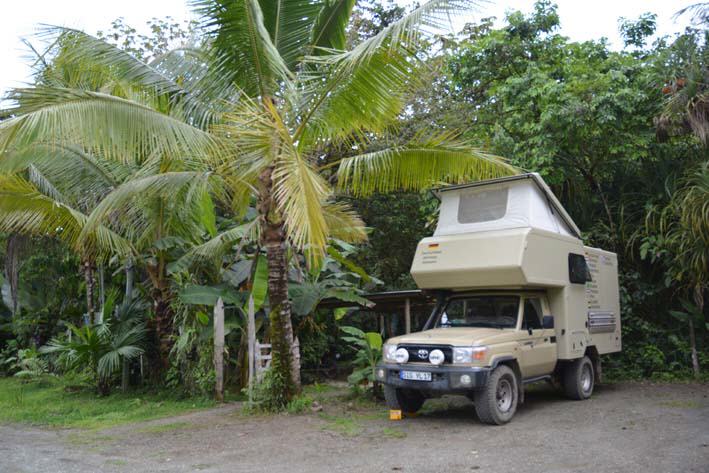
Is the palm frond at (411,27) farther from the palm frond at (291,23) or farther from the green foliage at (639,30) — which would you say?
the green foliage at (639,30)

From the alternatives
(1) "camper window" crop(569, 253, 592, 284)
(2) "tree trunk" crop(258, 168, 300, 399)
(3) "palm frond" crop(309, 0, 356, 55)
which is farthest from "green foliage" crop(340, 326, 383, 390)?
(3) "palm frond" crop(309, 0, 356, 55)

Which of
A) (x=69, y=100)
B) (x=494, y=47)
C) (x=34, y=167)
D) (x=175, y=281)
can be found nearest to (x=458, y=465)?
(x=69, y=100)

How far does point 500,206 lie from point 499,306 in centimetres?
155

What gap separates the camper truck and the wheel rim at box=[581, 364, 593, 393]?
0.02 m

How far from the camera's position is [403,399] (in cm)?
987

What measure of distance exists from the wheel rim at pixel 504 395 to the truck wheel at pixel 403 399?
1.41 metres

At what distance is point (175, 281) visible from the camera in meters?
13.2

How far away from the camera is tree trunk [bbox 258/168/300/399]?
393 inches

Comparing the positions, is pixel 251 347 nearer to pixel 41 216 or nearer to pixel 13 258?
pixel 41 216

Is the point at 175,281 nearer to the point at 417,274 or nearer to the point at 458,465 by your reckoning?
the point at 417,274

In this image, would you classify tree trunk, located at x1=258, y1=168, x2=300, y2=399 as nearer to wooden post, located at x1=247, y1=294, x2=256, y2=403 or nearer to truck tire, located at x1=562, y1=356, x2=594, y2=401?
wooden post, located at x1=247, y1=294, x2=256, y2=403

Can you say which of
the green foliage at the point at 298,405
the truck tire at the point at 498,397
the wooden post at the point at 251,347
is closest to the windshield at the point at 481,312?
the truck tire at the point at 498,397

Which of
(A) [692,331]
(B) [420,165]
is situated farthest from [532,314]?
(A) [692,331]

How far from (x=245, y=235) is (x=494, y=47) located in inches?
310
